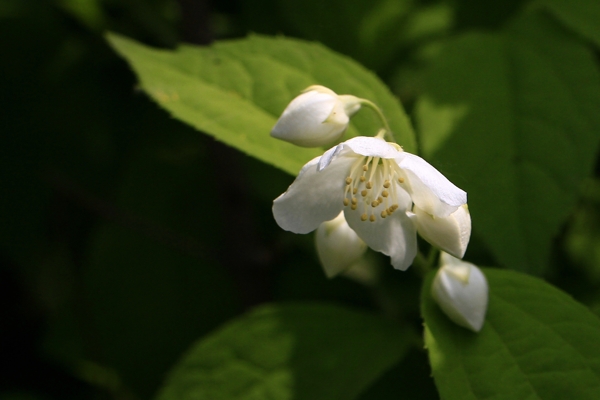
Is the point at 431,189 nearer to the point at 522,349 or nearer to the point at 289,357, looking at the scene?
the point at 522,349

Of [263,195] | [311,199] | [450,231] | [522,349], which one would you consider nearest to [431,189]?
[450,231]

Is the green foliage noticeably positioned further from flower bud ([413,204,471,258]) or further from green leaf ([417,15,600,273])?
flower bud ([413,204,471,258])

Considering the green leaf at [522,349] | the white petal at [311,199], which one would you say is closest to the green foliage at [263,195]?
the green leaf at [522,349]

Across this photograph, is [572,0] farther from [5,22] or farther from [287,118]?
[5,22]

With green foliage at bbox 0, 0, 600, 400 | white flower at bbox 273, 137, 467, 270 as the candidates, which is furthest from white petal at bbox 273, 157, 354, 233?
green foliage at bbox 0, 0, 600, 400

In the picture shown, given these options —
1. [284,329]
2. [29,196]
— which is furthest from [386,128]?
[29,196]

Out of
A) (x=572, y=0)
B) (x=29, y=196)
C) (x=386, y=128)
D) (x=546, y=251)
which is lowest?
(x=29, y=196)
